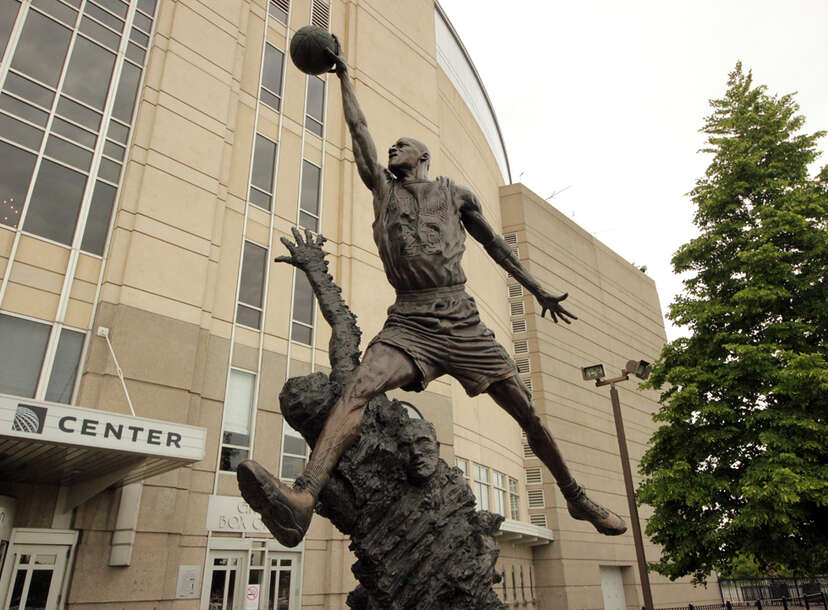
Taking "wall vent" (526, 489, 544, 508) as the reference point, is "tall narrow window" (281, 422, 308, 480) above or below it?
below

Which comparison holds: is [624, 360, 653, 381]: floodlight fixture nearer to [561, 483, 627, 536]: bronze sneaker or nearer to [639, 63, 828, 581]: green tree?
[639, 63, 828, 581]: green tree

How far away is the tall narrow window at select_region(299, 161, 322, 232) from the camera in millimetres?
17016

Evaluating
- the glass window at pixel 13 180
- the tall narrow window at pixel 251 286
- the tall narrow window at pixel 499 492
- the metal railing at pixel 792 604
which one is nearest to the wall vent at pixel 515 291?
the tall narrow window at pixel 499 492

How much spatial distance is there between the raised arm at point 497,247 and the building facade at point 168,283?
22.9 feet

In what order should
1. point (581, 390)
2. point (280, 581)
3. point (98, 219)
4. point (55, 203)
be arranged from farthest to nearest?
point (581, 390), point (280, 581), point (98, 219), point (55, 203)

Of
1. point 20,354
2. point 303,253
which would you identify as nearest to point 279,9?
point 20,354

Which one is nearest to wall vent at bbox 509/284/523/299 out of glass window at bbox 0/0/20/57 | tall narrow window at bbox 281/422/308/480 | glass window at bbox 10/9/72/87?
tall narrow window at bbox 281/422/308/480

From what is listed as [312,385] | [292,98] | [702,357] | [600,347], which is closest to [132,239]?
[292,98]

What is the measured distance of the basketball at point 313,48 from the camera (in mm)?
3959

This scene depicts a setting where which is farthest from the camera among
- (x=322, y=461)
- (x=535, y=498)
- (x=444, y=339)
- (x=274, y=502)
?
(x=535, y=498)

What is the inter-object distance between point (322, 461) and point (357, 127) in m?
2.24

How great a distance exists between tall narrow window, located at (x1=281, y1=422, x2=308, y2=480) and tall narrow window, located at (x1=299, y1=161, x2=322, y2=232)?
5.84 meters

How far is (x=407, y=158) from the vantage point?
4.39 m

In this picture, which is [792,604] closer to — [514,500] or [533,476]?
[533,476]
